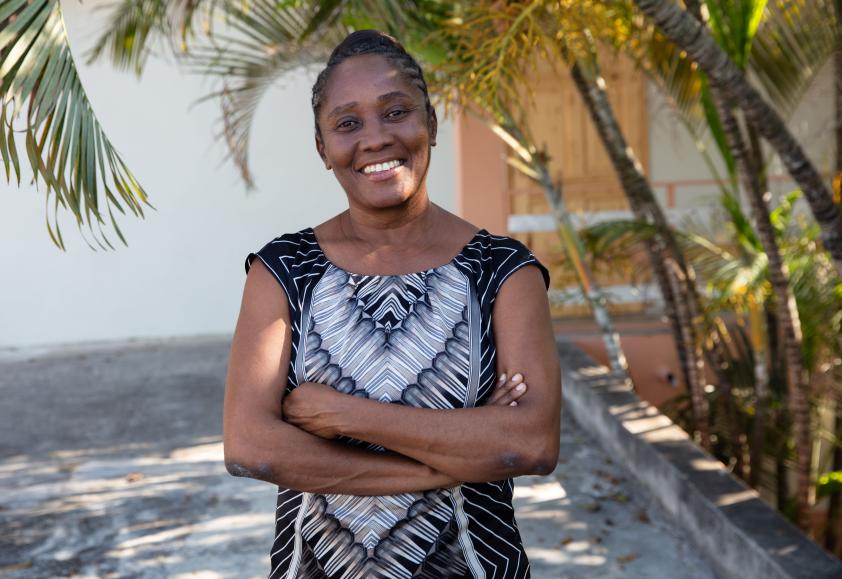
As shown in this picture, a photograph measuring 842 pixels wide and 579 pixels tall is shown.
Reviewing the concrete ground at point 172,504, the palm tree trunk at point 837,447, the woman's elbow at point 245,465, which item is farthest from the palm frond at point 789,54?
the woman's elbow at point 245,465

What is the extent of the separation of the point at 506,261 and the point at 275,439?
0.56 meters

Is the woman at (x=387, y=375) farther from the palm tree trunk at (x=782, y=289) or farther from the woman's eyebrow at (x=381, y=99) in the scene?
the palm tree trunk at (x=782, y=289)

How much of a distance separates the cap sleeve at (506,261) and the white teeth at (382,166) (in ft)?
0.84

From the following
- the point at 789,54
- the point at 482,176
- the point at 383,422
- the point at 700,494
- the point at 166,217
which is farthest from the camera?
the point at 166,217

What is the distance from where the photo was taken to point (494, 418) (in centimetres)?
194

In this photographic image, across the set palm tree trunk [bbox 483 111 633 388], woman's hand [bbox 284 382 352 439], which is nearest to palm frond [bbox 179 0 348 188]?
palm tree trunk [bbox 483 111 633 388]

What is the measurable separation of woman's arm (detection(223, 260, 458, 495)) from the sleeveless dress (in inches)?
1.3

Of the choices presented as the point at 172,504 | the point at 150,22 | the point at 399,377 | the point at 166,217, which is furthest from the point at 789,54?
the point at 166,217

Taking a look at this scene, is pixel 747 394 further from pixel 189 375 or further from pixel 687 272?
pixel 189 375

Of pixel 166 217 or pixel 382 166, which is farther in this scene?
pixel 166 217

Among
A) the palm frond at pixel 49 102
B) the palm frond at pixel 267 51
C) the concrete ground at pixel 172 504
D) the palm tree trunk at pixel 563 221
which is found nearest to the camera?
the palm frond at pixel 49 102

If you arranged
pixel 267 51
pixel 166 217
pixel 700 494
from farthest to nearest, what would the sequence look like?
1. pixel 166 217
2. pixel 267 51
3. pixel 700 494

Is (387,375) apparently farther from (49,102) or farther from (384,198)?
(49,102)

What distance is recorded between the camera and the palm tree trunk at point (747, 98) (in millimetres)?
3473
